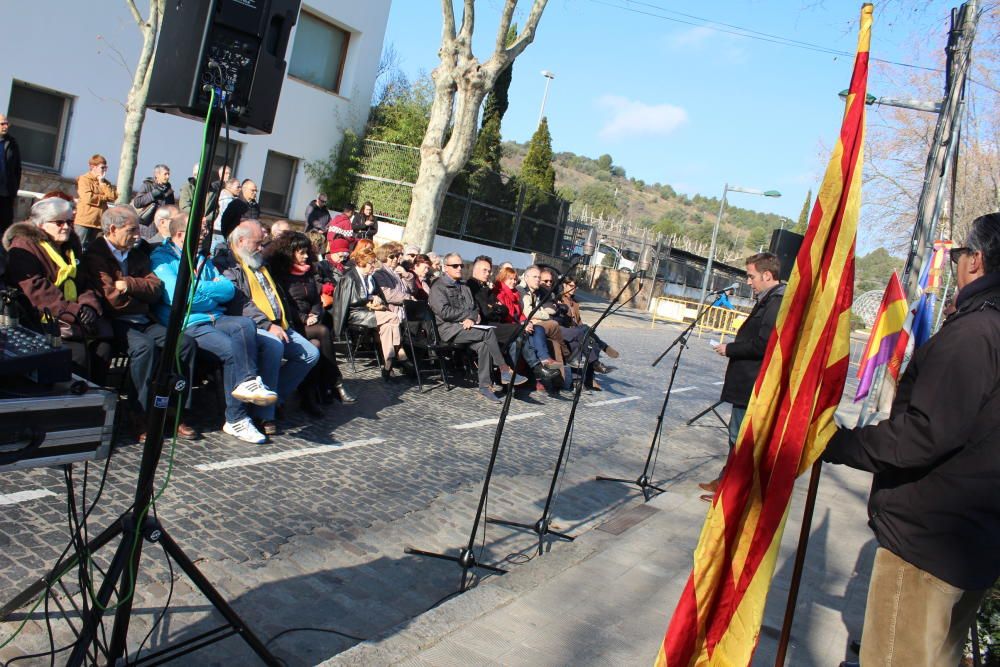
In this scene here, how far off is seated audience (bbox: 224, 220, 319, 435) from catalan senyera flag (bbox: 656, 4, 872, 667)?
15.8 ft

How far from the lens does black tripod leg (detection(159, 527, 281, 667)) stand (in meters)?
3.05

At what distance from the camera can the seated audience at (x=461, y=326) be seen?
32.5ft

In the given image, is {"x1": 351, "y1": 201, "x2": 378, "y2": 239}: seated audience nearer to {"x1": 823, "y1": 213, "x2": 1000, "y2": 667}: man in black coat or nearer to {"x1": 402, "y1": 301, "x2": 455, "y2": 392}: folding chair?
{"x1": 402, "y1": 301, "x2": 455, "y2": 392}: folding chair

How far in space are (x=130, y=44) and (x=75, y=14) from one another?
1.13 metres

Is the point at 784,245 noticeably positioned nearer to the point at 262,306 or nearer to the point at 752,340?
the point at 752,340

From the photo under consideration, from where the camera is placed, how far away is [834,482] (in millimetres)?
8195

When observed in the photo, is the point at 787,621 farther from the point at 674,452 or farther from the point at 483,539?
the point at 674,452

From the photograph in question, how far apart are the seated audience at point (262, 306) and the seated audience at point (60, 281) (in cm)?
121

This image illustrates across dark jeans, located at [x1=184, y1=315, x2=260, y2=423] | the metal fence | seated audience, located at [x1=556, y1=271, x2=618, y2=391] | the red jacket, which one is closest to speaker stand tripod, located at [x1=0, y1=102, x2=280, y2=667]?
dark jeans, located at [x1=184, y1=315, x2=260, y2=423]

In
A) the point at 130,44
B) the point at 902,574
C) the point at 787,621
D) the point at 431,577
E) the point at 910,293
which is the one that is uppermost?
the point at 130,44

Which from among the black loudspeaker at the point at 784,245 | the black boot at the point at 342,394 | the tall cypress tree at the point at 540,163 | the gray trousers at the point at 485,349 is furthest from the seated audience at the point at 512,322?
the tall cypress tree at the point at 540,163

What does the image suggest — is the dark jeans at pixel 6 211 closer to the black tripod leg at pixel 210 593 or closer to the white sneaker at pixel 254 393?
the white sneaker at pixel 254 393

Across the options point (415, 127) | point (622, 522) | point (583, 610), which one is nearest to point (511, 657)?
point (583, 610)

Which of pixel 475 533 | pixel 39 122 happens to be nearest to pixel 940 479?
pixel 475 533
